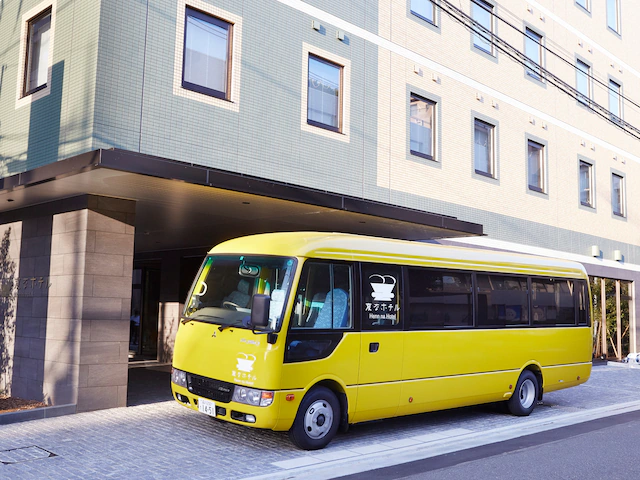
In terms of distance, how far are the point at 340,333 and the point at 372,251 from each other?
1.31m

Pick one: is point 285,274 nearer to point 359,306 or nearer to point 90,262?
point 359,306

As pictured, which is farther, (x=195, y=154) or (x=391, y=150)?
(x=391, y=150)

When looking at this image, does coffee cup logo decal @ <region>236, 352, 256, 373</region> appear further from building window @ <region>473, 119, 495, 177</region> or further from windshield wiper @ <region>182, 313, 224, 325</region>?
building window @ <region>473, 119, 495, 177</region>

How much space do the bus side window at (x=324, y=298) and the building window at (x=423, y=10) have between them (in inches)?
381

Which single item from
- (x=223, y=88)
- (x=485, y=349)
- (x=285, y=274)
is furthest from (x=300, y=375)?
(x=223, y=88)

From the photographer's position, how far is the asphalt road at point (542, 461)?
23.5ft

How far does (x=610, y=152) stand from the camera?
23.0 m

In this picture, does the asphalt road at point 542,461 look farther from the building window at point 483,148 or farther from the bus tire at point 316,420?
the building window at point 483,148

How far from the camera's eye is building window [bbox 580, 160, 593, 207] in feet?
70.7

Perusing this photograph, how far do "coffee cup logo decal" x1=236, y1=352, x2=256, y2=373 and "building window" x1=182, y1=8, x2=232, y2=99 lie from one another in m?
5.09

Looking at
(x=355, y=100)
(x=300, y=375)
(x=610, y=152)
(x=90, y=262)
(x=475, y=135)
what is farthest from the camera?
(x=610, y=152)

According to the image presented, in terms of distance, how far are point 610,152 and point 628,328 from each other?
21.0ft

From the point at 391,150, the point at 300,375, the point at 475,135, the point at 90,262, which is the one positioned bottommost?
the point at 300,375

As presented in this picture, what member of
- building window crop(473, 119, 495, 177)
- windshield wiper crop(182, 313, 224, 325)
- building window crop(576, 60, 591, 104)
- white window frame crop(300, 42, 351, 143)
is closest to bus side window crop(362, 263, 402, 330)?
windshield wiper crop(182, 313, 224, 325)
